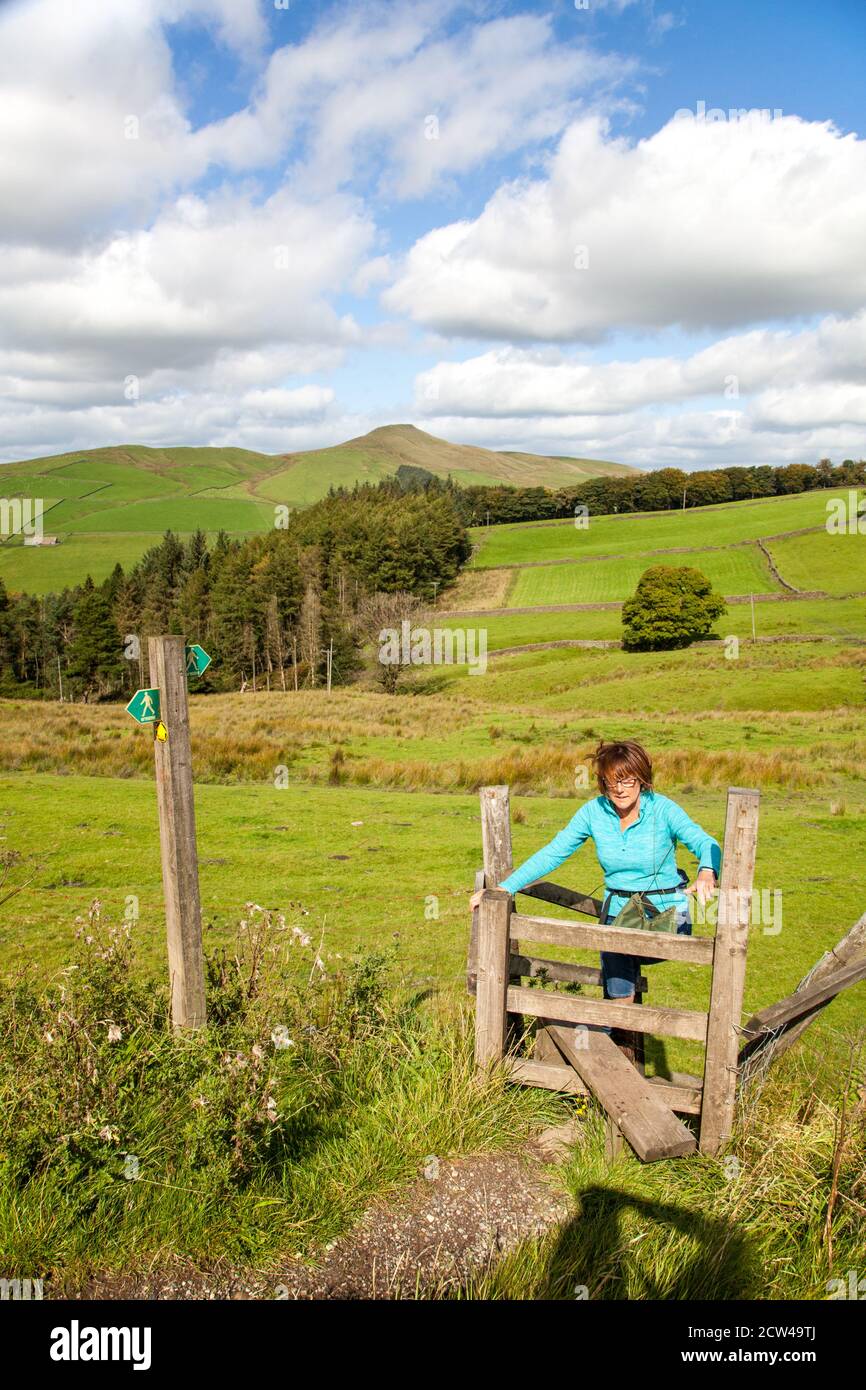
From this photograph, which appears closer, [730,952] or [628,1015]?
[730,952]

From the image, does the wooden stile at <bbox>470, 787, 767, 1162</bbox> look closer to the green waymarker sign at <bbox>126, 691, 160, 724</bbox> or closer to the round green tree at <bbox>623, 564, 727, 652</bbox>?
the green waymarker sign at <bbox>126, 691, 160, 724</bbox>

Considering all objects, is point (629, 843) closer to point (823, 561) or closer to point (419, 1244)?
point (419, 1244)

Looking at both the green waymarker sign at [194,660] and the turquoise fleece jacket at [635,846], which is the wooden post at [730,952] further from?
the green waymarker sign at [194,660]

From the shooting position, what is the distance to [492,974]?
17.6 feet

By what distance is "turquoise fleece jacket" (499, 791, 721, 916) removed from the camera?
5.48 m

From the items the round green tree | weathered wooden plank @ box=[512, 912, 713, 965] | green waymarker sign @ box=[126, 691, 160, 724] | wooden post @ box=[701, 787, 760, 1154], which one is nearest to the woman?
weathered wooden plank @ box=[512, 912, 713, 965]

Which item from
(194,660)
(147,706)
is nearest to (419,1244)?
(147,706)

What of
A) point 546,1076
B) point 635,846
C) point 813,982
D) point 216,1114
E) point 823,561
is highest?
point 823,561

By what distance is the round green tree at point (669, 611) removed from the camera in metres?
64.6

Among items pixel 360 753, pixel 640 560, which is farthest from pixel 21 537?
pixel 360 753

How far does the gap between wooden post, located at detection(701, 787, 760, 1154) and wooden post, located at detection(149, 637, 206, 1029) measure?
10.6ft

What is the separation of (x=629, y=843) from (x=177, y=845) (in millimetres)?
3007
